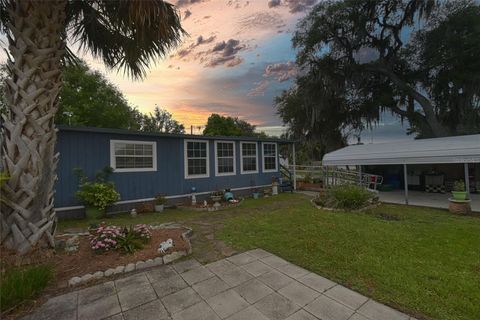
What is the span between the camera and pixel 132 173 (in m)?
7.74

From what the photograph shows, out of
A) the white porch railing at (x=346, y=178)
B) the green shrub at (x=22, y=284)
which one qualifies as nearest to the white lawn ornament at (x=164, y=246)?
the green shrub at (x=22, y=284)

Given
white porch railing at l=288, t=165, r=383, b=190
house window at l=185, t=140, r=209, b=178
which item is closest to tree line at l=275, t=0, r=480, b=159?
white porch railing at l=288, t=165, r=383, b=190

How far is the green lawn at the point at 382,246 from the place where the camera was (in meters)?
2.60

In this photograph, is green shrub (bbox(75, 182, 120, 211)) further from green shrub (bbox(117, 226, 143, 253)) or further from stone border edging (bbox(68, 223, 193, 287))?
stone border edging (bbox(68, 223, 193, 287))

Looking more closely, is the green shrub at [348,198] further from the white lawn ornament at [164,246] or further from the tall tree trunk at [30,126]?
the tall tree trunk at [30,126]

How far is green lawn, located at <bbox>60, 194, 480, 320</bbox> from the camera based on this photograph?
260 centimetres

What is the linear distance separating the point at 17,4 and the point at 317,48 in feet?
48.7

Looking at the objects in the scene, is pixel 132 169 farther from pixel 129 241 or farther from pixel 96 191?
pixel 129 241

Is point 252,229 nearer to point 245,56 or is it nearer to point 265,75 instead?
point 245,56

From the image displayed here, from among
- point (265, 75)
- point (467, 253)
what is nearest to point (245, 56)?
point (265, 75)

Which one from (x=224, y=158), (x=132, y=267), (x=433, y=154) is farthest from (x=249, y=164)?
(x=132, y=267)

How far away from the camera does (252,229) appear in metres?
5.26

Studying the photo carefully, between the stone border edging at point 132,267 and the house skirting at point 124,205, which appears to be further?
the house skirting at point 124,205

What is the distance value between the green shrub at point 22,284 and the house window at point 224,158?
23.5 ft
